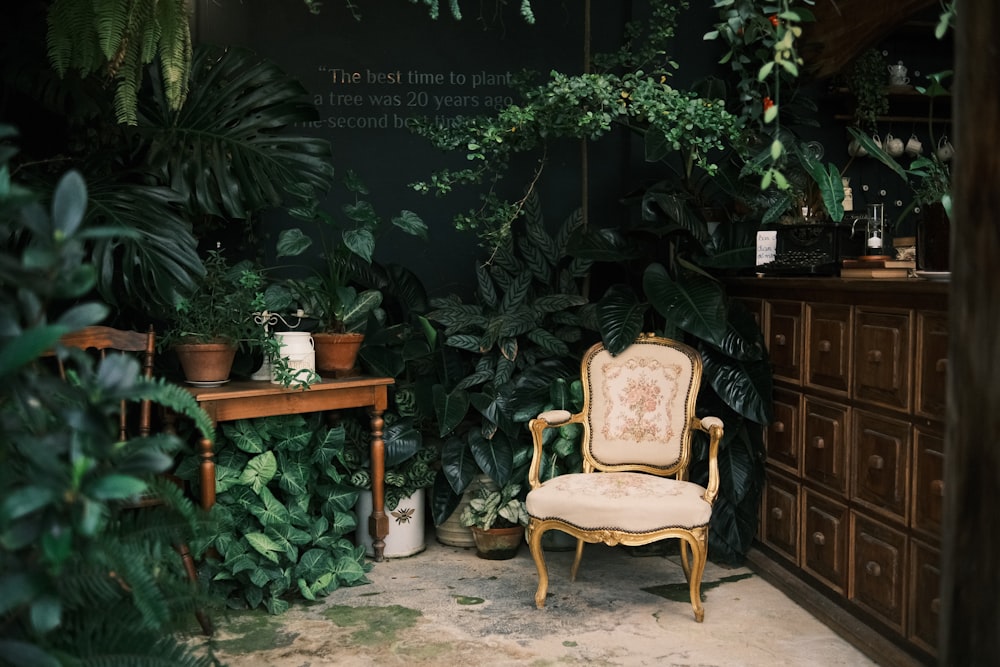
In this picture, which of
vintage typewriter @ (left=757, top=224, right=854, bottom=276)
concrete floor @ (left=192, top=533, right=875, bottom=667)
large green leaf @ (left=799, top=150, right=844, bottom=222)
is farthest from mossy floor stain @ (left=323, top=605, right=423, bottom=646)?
large green leaf @ (left=799, top=150, right=844, bottom=222)

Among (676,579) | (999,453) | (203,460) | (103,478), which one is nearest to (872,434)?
(676,579)

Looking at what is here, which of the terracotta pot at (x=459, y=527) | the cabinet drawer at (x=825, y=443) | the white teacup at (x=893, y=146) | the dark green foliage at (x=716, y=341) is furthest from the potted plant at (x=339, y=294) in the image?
the white teacup at (x=893, y=146)

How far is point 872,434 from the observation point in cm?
305

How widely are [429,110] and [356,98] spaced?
0.33 m

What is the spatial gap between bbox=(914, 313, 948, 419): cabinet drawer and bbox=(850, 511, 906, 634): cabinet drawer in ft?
1.36

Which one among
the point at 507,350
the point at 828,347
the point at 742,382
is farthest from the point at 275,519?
the point at 828,347

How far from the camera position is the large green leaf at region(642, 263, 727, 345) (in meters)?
3.55

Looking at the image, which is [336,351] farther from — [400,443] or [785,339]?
[785,339]

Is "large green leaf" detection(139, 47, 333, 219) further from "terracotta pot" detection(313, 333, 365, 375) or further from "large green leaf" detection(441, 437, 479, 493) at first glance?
"large green leaf" detection(441, 437, 479, 493)

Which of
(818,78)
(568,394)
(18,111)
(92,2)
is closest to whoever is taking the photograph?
(92,2)

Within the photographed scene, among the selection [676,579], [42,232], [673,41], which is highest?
[673,41]

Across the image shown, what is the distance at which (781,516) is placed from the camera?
3.64 m

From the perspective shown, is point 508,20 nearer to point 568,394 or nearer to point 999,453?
point 568,394

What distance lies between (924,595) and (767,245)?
151 centimetres
